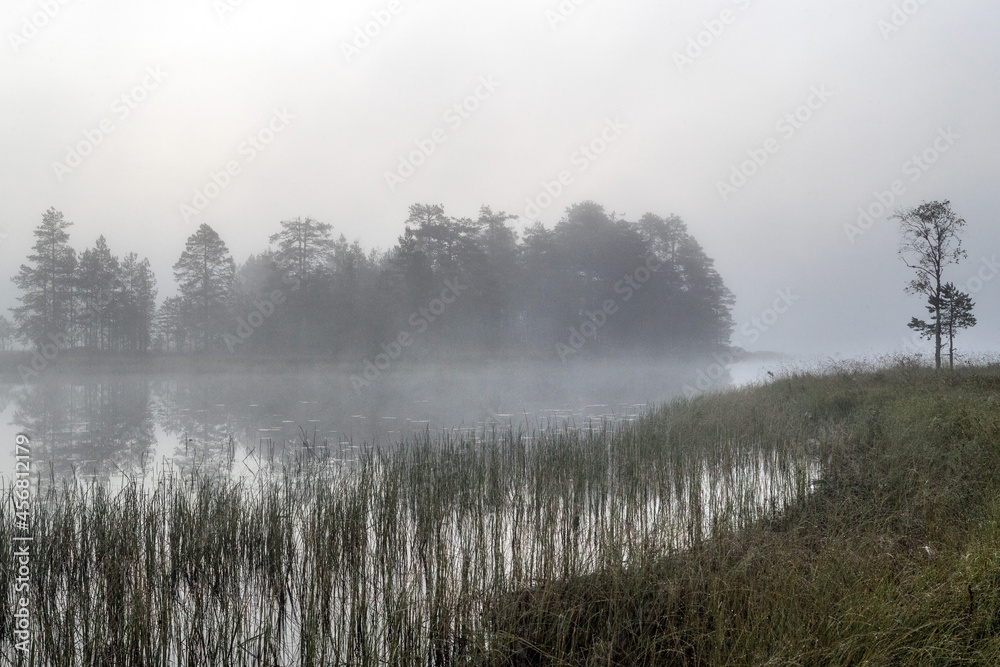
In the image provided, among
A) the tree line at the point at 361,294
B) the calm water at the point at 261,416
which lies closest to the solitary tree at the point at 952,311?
the calm water at the point at 261,416

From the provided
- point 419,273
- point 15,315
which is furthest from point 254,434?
point 15,315

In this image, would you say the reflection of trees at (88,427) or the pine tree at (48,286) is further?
the pine tree at (48,286)

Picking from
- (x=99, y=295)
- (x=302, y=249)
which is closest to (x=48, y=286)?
(x=99, y=295)

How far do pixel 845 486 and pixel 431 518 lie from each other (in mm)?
4667

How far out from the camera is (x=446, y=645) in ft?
12.2

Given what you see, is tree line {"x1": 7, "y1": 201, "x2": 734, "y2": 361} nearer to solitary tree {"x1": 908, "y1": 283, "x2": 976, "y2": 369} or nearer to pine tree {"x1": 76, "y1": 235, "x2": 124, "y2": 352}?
pine tree {"x1": 76, "y1": 235, "x2": 124, "y2": 352}

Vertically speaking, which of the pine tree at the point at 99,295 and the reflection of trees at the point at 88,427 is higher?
the pine tree at the point at 99,295

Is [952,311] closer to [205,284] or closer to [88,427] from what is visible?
[88,427]

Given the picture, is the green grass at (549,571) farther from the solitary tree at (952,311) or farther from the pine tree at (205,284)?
the pine tree at (205,284)

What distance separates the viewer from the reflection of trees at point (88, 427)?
10375 millimetres

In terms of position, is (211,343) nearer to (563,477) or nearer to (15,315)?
(15,315)

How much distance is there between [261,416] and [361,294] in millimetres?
31822

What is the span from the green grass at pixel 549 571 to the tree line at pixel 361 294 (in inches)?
1586

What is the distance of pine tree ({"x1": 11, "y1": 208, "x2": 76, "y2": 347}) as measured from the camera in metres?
44.5
